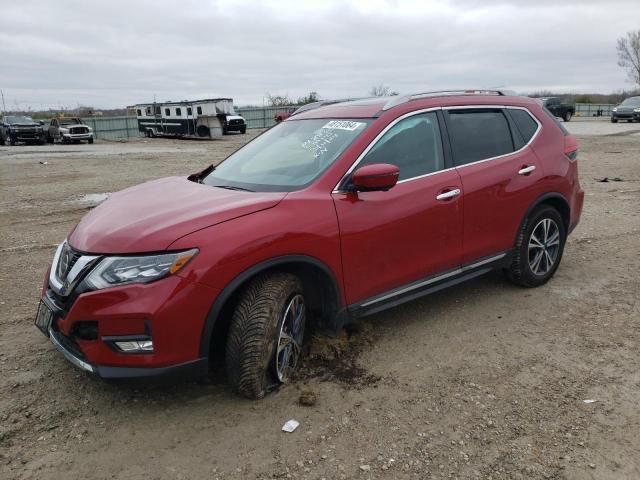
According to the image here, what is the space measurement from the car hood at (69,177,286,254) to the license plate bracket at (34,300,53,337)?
0.41m

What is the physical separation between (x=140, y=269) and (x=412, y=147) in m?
2.13

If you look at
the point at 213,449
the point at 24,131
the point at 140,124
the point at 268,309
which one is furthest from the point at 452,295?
the point at 140,124

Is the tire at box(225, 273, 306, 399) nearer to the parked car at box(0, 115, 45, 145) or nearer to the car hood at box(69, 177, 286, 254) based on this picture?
the car hood at box(69, 177, 286, 254)

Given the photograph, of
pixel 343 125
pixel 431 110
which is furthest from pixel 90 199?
pixel 431 110

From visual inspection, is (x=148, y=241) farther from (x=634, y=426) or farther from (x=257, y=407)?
(x=634, y=426)

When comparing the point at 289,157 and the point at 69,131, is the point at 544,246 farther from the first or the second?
the point at 69,131

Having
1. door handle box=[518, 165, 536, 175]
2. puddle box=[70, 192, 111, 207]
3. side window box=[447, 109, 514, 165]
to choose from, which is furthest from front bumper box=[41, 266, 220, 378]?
puddle box=[70, 192, 111, 207]

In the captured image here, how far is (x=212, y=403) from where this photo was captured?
10.5 ft

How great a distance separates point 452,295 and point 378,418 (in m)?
2.09

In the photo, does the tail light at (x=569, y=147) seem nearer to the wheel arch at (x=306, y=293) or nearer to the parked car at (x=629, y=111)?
the wheel arch at (x=306, y=293)

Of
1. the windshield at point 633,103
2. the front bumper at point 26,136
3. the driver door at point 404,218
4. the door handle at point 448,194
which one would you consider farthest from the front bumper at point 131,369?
the windshield at point 633,103

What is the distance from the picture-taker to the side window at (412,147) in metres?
Result: 3.71

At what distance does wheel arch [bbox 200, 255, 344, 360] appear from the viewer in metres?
2.88

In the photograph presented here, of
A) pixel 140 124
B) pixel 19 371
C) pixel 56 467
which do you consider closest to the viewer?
pixel 56 467
